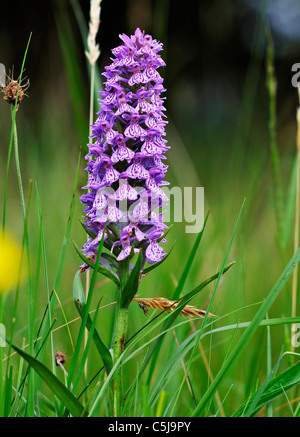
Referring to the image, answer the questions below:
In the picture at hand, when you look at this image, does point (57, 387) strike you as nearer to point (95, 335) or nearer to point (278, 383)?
point (95, 335)

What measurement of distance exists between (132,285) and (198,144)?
16.7ft

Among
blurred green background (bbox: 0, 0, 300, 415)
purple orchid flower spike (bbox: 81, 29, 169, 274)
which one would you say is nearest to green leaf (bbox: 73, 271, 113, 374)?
purple orchid flower spike (bbox: 81, 29, 169, 274)

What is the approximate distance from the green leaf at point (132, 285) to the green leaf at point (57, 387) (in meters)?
0.26

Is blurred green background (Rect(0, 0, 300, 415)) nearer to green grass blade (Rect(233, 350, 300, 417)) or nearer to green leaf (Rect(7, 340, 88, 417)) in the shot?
green grass blade (Rect(233, 350, 300, 417))

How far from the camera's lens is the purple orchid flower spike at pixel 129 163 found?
119cm

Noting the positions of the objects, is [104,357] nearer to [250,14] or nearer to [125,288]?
[125,288]

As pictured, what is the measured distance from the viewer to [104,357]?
3.72 ft

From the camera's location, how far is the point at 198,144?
6070mm

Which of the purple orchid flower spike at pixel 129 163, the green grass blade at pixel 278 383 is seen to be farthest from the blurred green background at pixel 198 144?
the purple orchid flower spike at pixel 129 163

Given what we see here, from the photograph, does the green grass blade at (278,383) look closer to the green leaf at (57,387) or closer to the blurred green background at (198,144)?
the blurred green background at (198,144)

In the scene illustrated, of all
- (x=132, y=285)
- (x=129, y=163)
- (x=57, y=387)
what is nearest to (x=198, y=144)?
(x=129, y=163)

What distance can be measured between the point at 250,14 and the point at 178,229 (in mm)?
7657

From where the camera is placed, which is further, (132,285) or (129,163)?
(129,163)
